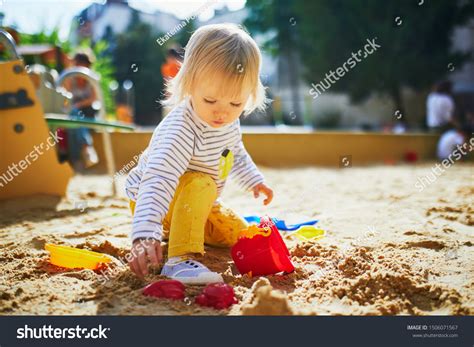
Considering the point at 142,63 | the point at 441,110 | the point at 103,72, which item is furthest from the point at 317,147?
the point at 142,63

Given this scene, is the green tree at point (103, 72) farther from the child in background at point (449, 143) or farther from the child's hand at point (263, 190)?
the child's hand at point (263, 190)

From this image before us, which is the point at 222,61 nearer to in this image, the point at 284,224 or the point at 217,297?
the point at 217,297

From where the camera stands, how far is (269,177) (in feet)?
14.1

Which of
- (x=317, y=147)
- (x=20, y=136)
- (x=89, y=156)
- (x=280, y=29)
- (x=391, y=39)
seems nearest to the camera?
(x=20, y=136)

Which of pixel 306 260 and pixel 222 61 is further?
pixel 306 260

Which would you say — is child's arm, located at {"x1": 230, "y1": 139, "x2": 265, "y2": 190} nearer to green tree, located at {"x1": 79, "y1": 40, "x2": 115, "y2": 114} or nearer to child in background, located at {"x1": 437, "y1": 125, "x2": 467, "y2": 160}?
child in background, located at {"x1": 437, "y1": 125, "x2": 467, "y2": 160}

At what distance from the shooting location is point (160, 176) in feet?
→ 5.00

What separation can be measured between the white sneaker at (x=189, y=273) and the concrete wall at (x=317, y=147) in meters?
3.70

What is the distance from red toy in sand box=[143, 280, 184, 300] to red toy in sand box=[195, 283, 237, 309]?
0.06 metres

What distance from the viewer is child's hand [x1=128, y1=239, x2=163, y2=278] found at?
1329 mm

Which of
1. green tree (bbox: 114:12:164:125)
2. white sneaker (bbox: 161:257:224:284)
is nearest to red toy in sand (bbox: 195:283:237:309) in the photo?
white sneaker (bbox: 161:257:224:284)

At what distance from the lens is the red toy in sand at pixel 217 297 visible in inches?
50.3

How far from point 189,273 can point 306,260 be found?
45cm

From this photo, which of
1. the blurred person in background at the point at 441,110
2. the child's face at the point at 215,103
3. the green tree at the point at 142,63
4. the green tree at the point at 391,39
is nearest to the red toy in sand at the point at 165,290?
the child's face at the point at 215,103
